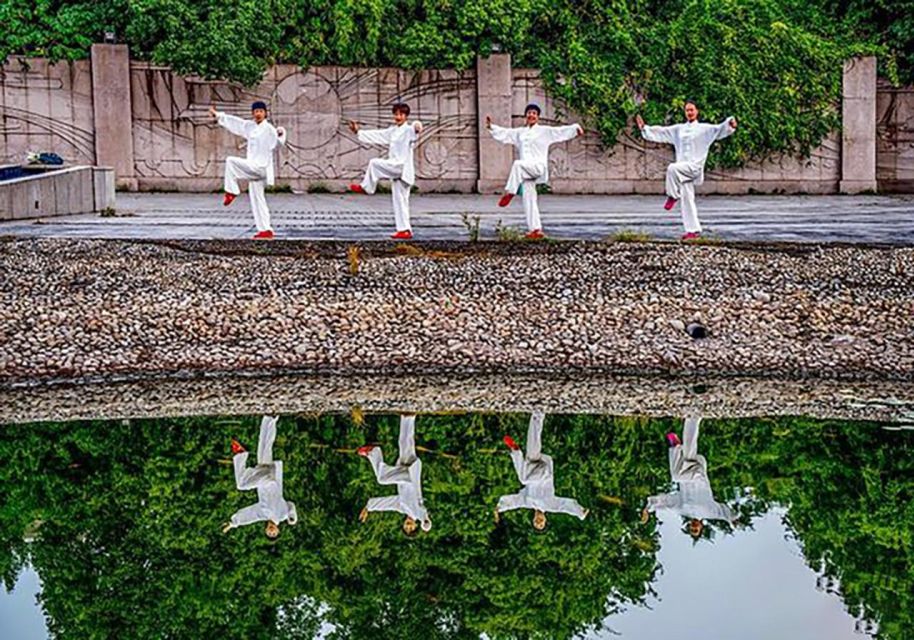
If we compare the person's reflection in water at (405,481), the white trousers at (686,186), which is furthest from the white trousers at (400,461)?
the white trousers at (686,186)

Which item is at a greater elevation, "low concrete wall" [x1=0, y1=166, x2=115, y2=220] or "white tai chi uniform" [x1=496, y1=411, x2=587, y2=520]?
"low concrete wall" [x1=0, y1=166, x2=115, y2=220]

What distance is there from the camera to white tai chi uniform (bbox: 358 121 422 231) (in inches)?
635

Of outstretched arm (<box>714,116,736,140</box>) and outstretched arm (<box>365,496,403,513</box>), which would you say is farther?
outstretched arm (<box>714,116,736,140</box>)

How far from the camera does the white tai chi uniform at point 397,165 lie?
16.1 m

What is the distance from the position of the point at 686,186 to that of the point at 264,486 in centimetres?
927

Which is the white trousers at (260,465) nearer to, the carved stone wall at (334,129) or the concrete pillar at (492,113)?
the carved stone wall at (334,129)

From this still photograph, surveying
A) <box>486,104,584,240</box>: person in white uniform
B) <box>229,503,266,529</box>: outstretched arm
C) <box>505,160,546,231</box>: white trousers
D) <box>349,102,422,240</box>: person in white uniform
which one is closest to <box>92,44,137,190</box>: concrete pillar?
<box>349,102,422,240</box>: person in white uniform

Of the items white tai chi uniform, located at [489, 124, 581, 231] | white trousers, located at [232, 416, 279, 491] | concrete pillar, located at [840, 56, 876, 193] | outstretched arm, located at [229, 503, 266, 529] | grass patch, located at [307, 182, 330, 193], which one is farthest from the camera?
concrete pillar, located at [840, 56, 876, 193]

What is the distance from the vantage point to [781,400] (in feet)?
36.5

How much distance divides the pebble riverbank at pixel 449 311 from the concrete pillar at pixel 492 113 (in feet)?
36.2

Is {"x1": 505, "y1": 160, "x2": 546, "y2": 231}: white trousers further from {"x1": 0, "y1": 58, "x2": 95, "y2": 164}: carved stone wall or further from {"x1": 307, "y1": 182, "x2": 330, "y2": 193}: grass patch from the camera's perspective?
{"x1": 0, "y1": 58, "x2": 95, "y2": 164}: carved stone wall

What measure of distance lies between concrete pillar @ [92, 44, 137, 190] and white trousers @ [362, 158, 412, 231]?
10157mm

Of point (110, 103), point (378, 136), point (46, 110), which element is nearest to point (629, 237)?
point (378, 136)

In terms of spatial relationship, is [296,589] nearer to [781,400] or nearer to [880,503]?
[880,503]
